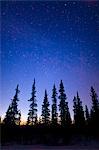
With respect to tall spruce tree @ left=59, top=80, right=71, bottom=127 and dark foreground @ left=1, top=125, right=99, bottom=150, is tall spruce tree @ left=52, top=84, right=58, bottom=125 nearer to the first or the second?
tall spruce tree @ left=59, top=80, right=71, bottom=127

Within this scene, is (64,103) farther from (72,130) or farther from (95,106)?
(72,130)

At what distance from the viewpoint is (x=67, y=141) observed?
808 inches

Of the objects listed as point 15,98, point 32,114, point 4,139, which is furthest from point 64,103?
point 4,139

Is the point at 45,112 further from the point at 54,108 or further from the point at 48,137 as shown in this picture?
the point at 48,137

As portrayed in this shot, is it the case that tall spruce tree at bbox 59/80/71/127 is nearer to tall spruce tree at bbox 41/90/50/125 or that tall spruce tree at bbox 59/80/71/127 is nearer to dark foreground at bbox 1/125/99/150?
tall spruce tree at bbox 41/90/50/125

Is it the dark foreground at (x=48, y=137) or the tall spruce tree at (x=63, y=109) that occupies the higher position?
the tall spruce tree at (x=63, y=109)

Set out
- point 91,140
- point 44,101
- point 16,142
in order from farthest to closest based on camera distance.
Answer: point 44,101
point 91,140
point 16,142

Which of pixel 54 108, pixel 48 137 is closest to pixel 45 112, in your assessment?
pixel 54 108

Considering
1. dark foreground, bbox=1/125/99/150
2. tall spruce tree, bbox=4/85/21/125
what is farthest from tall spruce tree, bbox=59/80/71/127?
dark foreground, bbox=1/125/99/150

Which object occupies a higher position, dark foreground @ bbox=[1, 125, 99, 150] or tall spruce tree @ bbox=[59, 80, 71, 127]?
tall spruce tree @ bbox=[59, 80, 71, 127]

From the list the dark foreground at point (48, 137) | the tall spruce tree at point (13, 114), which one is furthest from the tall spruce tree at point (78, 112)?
the dark foreground at point (48, 137)

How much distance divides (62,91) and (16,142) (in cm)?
3179

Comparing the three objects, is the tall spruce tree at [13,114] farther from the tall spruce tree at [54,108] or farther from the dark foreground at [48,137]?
the dark foreground at [48,137]

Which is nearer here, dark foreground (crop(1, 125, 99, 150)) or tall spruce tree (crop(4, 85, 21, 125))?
dark foreground (crop(1, 125, 99, 150))
